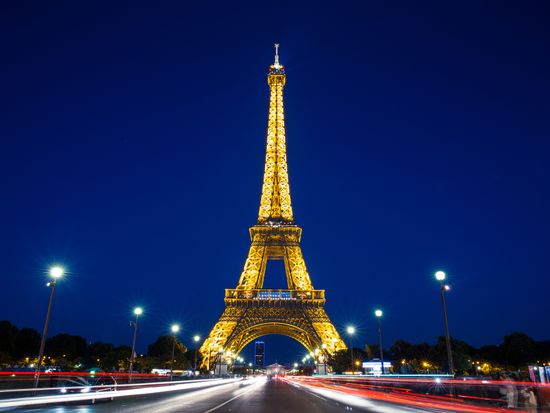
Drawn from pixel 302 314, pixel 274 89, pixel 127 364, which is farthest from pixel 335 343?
pixel 127 364

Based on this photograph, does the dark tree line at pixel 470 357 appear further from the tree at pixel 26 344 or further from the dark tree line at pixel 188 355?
the tree at pixel 26 344

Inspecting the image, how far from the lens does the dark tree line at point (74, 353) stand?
77750 mm

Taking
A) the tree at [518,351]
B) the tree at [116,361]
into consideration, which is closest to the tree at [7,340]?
the tree at [116,361]

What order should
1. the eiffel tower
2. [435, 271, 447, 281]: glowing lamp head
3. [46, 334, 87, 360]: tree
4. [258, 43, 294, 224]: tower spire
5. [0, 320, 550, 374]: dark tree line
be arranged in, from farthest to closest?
[46, 334, 87, 360]: tree, [0, 320, 550, 374]: dark tree line, [258, 43, 294, 224]: tower spire, the eiffel tower, [435, 271, 447, 281]: glowing lamp head

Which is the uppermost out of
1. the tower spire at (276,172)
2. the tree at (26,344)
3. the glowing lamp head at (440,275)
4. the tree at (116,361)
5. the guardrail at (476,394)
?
the tower spire at (276,172)

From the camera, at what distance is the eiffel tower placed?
6044cm

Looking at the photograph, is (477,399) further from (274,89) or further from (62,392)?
(274,89)

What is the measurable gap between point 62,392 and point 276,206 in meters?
54.0

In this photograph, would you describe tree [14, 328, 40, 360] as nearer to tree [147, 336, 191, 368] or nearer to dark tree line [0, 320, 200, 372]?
dark tree line [0, 320, 200, 372]

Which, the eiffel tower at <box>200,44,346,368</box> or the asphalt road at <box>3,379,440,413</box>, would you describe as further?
the eiffel tower at <box>200,44,346,368</box>

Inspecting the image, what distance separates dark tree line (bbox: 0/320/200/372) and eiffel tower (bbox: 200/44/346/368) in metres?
17.9

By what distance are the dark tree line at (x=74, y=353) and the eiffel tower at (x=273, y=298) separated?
58.6 feet

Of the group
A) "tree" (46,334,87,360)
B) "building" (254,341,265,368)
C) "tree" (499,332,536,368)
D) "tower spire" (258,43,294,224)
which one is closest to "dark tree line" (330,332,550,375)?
"tree" (499,332,536,368)

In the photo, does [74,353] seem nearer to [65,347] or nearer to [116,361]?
[65,347]
